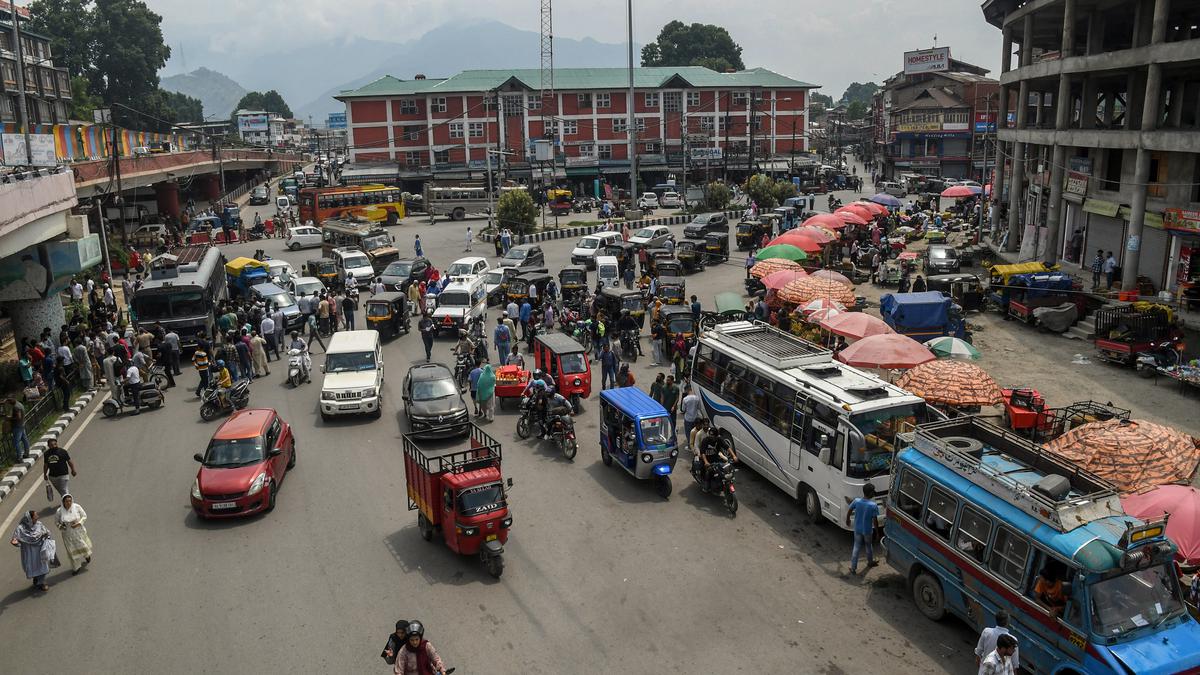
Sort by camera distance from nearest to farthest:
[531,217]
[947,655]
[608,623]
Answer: [947,655]
[608,623]
[531,217]

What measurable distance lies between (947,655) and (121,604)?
1174cm

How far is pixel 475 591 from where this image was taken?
41.9ft

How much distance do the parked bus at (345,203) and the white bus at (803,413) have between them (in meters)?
43.6

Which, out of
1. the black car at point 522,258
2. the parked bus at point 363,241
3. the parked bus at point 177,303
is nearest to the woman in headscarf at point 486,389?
the parked bus at point 177,303

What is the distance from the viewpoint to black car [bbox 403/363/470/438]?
18766 millimetres

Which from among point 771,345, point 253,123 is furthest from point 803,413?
point 253,123

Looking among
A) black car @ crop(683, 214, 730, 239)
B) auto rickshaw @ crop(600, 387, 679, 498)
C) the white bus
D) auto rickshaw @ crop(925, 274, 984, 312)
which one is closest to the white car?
black car @ crop(683, 214, 730, 239)

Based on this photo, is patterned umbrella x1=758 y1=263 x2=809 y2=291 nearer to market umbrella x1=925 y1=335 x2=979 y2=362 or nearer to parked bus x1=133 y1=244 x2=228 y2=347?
market umbrella x1=925 y1=335 x2=979 y2=362

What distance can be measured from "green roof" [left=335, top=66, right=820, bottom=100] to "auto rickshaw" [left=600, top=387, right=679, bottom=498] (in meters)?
65.1

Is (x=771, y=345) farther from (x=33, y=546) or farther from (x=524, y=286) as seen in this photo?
(x=524, y=286)

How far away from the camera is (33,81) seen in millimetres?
80812

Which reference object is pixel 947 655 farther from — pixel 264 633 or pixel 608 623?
pixel 264 633

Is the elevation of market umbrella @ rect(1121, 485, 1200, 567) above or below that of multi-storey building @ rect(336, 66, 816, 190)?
below

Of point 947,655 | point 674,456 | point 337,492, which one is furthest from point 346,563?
point 947,655
